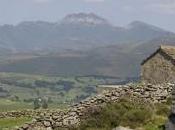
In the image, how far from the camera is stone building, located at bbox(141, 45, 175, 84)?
5300 centimetres

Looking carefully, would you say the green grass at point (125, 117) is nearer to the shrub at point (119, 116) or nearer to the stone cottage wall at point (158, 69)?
the shrub at point (119, 116)

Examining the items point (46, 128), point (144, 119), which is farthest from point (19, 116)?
point (144, 119)

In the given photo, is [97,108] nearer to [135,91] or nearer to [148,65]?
[135,91]

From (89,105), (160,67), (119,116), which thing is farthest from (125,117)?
(160,67)

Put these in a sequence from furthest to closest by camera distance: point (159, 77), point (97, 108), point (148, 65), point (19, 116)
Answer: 1. point (148, 65)
2. point (159, 77)
3. point (19, 116)
4. point (97, 108)

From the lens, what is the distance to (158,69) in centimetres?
5550

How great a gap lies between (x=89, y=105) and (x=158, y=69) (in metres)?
30.0

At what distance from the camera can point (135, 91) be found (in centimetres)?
2683

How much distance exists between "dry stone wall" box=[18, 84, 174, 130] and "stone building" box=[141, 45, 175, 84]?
79.4 feet

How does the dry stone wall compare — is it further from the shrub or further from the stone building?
the stone building

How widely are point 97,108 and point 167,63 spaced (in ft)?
98.4

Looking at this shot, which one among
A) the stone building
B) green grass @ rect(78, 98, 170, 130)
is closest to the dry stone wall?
green grass @ rect(78, 98, 170, 130)

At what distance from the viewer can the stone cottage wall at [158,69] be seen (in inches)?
2077

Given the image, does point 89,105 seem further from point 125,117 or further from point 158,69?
point 158,69
